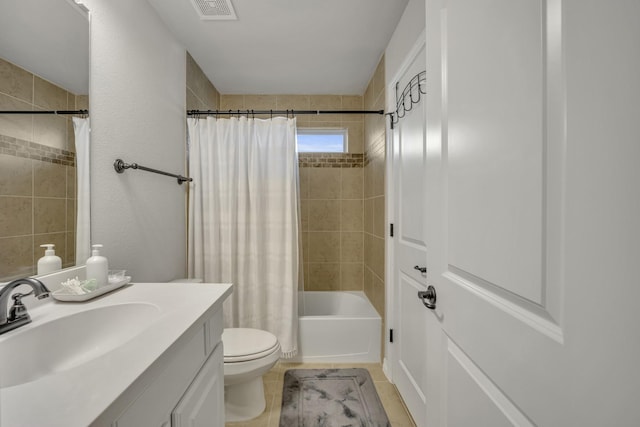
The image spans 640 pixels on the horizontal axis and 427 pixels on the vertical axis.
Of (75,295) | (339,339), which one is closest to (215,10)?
(75,295)

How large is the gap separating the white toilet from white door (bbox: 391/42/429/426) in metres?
0.80

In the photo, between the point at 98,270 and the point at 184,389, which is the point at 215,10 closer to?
the point at 98,270

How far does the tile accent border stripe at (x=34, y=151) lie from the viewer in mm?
869

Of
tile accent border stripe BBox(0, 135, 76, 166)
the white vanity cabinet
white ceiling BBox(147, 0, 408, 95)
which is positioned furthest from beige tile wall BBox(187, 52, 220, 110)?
the white vanity cabinet

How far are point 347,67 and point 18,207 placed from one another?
2290mm

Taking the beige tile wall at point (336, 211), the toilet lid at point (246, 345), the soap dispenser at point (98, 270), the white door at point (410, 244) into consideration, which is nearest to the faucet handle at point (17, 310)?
the soap dispenser at point (98, 270)

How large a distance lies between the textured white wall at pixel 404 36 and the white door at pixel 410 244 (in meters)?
0.09

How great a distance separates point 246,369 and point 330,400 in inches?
24.8

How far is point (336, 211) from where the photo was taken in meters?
3.02

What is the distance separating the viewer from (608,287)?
351 millimetres

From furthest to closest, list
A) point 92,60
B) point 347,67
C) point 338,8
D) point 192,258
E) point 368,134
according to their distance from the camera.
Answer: point 368,134 → point 347,67 → point 192,258 → point 338,8 → point 92,60

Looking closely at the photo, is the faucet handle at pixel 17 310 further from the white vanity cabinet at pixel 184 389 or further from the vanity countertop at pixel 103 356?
the white vanity cabinet at pixel 184 389

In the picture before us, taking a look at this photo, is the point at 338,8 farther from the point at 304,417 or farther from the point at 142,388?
the point at 304,417

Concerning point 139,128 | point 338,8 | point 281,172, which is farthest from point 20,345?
point 338,8
